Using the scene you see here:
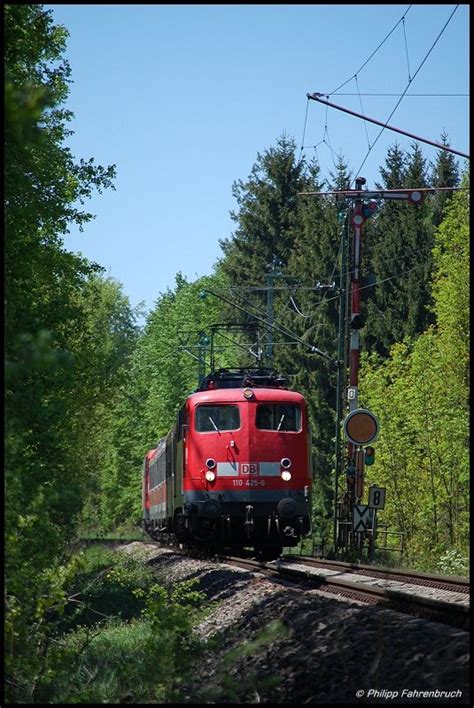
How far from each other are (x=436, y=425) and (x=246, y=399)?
15.6 metres

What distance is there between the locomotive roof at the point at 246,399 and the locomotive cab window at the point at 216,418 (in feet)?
0.48

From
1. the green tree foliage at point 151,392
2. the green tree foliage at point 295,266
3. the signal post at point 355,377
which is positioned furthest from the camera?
the green tree foliage at point 151,392

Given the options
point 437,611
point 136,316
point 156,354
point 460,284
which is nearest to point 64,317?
point 437,611

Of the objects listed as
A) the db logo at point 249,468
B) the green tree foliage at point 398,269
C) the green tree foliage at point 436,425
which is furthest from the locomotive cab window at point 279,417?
the green tree foliage at point 398,269

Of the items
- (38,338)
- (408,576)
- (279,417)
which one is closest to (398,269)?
(279,417)

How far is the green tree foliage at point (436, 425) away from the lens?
3591 centimetres

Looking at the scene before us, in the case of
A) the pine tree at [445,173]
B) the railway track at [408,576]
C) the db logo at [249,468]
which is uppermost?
the pine tree at [445,173]

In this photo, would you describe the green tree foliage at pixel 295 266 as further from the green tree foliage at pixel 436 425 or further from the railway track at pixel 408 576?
the railway track at pixel 408 576

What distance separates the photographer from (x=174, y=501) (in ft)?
91.8

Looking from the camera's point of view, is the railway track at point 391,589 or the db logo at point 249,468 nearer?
the railway track at point 391,589

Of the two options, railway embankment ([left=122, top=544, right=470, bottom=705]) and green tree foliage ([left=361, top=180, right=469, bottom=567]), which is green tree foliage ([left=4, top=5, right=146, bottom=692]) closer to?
railway embankment ([left=122, top=544, right=470, bottom=705])

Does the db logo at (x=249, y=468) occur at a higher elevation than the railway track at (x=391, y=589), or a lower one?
higher

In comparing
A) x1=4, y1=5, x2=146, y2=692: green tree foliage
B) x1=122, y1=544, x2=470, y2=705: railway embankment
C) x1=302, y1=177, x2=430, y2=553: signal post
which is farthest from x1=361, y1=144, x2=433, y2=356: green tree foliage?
x1=122, y1=544, x2=470, y2=705: railway embankment

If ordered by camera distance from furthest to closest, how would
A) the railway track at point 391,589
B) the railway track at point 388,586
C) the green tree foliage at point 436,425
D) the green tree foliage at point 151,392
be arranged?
the green tree foliage at point 151,392, the green tree foliage at point 436,425, the railway track at point 388,586, the railway track at point 391,589
